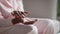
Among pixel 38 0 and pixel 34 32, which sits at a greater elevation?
pixel 38 0

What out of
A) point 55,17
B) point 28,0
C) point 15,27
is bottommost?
point 55,17

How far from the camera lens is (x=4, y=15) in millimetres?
1577

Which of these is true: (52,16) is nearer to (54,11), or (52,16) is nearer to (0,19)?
(54,11)

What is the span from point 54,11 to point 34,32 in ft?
6.48

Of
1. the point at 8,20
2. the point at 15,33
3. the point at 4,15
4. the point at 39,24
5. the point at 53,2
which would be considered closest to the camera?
the point at 15,33

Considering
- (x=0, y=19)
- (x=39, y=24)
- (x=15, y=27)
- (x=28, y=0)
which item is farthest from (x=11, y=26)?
(x=28, y=0)

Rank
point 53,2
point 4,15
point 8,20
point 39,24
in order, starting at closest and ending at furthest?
point 8,20, point 4,15, point 39,24, point 53,2

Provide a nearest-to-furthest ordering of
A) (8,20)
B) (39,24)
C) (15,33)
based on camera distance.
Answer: (15,33), (8,20), (39,24)

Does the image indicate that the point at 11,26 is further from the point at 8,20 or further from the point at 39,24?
the point at 39,24

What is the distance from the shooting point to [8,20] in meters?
1.47

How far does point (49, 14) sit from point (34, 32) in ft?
6.21

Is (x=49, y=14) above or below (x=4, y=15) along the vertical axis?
below

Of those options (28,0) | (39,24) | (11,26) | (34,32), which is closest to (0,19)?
(11,26)

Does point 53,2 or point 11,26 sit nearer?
point 11,26
